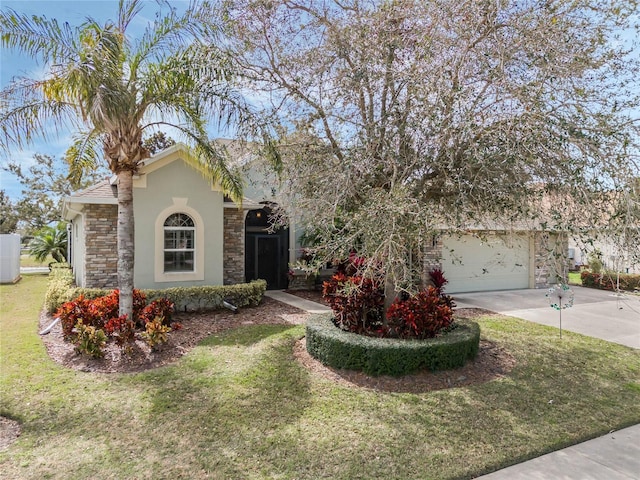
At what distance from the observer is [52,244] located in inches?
956

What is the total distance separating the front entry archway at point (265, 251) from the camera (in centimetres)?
1647

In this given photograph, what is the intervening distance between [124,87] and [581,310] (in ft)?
50.5

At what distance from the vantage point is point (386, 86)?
7.74m

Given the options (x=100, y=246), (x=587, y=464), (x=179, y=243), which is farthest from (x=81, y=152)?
(x=587, y=464)

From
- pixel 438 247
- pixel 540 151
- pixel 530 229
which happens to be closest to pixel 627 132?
pixel 540 151

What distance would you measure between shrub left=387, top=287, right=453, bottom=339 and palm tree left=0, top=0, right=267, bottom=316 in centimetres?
490

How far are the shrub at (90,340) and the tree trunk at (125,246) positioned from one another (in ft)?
3.42

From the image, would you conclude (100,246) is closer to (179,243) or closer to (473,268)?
(179,243)

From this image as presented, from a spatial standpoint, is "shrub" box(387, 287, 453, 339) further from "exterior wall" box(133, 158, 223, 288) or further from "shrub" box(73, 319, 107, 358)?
"exterior wall" box(133, 158, 223, 288)

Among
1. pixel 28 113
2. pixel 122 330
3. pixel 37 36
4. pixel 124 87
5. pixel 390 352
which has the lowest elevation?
pixel 390 352

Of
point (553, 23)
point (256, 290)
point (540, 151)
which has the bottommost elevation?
point (256, 290)

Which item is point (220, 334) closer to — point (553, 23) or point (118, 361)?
point (118, 361)

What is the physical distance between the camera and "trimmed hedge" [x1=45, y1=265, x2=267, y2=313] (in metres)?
11.2

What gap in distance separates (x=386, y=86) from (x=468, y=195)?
8.75 feet
